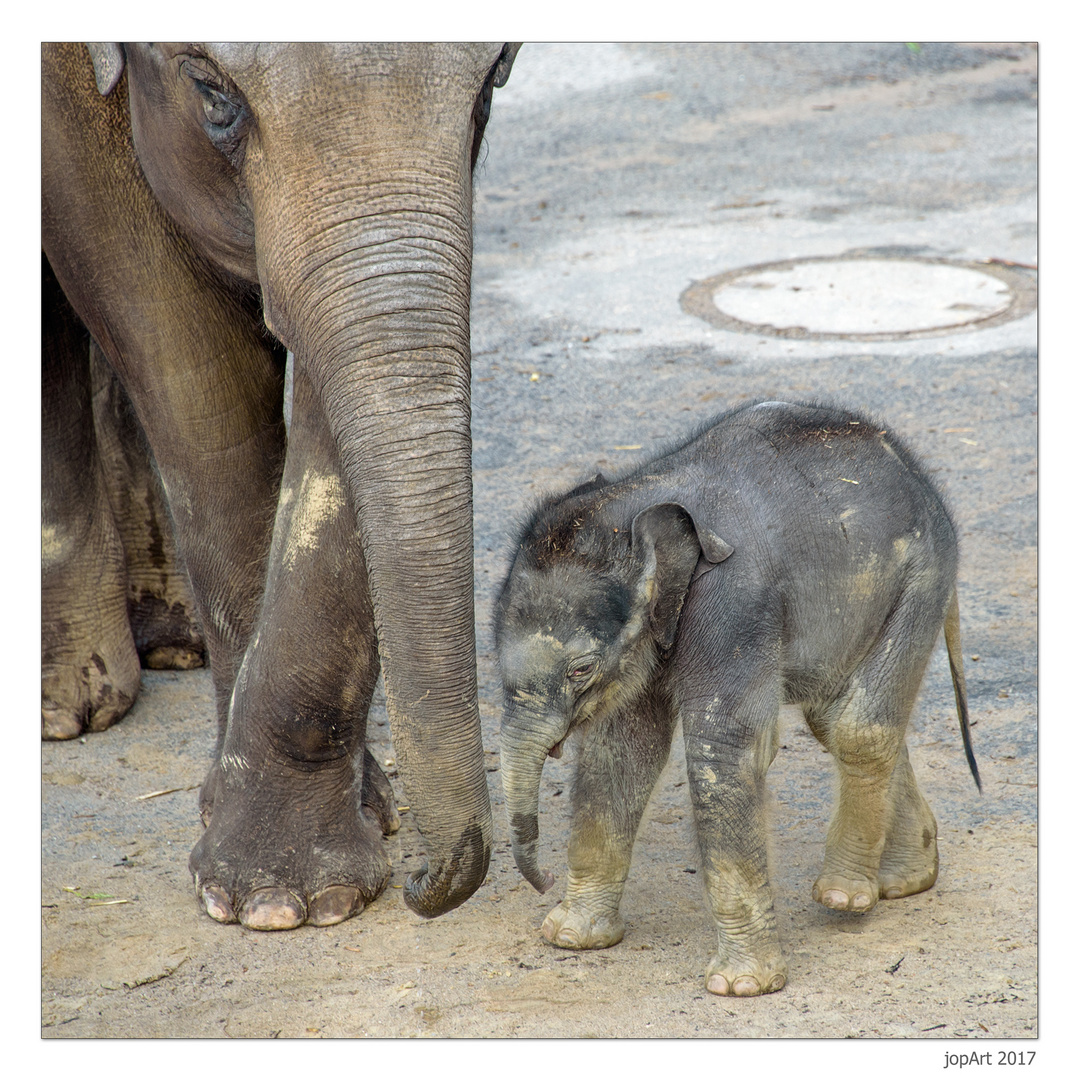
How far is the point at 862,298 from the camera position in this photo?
6.80 meters

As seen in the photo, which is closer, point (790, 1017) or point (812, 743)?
point (790, 1017)

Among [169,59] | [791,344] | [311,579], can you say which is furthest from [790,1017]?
[791,344]

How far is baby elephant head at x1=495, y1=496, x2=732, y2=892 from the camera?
261 cm

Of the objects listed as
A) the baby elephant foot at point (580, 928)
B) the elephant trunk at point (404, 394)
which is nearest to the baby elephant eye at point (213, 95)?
the elephant trunk at point (404, 394)

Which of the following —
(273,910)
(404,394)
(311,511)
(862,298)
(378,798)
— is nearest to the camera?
Result: (404,394)

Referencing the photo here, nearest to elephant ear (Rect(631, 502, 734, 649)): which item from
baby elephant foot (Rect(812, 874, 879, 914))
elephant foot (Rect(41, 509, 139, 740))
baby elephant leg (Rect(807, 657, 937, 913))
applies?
baby elephant leg (Rect(807, 657, 937, 913))

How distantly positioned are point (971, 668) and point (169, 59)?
2.50 m

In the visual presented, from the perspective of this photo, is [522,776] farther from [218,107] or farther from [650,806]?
[218,107]

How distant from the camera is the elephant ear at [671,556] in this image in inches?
103

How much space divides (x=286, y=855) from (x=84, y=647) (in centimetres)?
116

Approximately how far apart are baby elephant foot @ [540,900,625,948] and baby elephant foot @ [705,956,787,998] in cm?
25

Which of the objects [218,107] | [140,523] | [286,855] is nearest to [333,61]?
[218,107]

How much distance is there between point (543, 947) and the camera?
9.57 ft

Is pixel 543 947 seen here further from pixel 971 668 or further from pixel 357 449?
pixel 971 668
